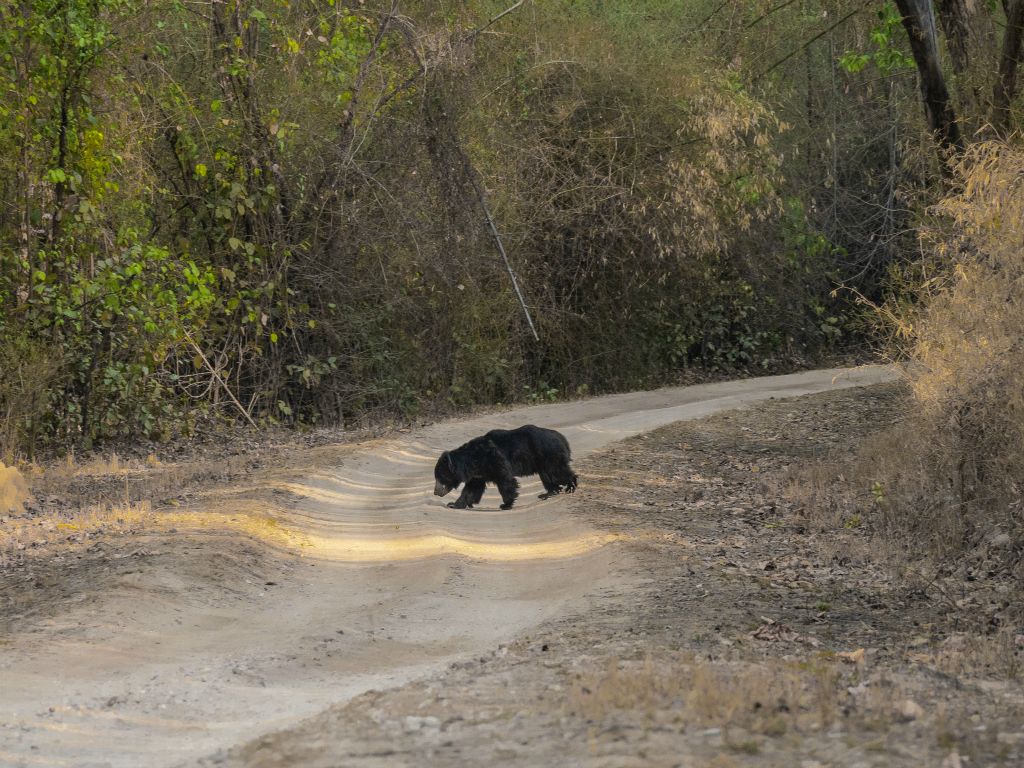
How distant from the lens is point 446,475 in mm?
12805

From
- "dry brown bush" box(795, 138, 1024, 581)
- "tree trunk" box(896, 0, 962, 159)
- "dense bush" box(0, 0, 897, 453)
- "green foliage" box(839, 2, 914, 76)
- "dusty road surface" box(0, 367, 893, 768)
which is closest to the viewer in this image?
"dusty road surface" box(0, 367, 893, 768)

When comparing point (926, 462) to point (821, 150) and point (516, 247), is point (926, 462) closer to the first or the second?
point (516, 247)

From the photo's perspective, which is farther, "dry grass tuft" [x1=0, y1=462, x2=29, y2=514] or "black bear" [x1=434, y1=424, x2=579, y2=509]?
"dry grass tuft" [x1=0, y1=462, x2=29, y2=514]

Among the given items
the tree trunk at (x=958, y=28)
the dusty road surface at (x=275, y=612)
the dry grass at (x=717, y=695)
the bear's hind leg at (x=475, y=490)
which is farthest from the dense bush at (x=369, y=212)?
the dry grass at (x=717, y=695)

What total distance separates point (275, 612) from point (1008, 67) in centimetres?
1274

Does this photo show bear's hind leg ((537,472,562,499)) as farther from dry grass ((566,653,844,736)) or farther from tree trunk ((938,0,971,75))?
tree trunk ((938,0,971,75))

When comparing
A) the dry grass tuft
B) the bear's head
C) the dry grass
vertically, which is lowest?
the dry grass

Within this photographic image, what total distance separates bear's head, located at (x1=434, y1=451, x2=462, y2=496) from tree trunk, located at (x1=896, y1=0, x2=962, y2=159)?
875cm

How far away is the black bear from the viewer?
12.7 meters

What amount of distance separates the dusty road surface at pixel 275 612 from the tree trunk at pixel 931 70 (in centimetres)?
779

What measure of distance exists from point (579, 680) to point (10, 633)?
4239 mm

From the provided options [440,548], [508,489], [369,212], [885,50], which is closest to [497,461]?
[508,489]

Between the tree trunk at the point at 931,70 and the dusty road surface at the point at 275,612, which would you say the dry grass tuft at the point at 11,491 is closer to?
the dusty road surface at the point at 275,612

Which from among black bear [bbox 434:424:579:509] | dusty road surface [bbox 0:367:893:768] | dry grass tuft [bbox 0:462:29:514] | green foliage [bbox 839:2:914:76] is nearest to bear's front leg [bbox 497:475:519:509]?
black bear [bbox 434:424:579:509]
